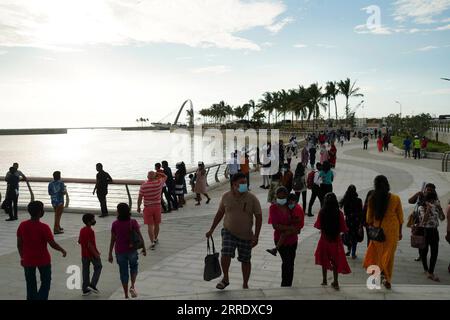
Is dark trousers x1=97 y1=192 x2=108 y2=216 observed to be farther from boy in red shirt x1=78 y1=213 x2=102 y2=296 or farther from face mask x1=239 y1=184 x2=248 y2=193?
face mask x1=239 y1=184 x2=248 y2=193

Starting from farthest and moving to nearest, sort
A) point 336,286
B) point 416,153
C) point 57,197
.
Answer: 1. point 416,153
2. point 57,197
3. point 336,286

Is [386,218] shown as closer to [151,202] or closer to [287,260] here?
[287,260]

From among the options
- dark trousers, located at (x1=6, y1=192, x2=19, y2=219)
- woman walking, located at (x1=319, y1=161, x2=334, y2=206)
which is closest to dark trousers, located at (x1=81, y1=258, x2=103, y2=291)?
dark trousers, located at (x1=6, y1=192, x2=19, y2=219)

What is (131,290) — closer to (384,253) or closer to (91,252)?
(91,252)

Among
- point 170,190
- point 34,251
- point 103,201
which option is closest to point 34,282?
point 34,251

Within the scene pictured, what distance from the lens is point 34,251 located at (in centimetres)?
540

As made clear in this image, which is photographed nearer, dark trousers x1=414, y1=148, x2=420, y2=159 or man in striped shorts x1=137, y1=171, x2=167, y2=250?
man in striped shorts x1=137, y1=171, x2=167, y2=250

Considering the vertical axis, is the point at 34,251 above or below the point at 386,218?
below

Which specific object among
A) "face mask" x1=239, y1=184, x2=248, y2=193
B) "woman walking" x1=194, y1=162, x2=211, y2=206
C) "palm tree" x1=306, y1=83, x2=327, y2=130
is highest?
"palm tree" x1=306, y1=83, x2=327, y2=130

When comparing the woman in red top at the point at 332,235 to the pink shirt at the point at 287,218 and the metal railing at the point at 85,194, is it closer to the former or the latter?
the pink shirt at the point at 287,218

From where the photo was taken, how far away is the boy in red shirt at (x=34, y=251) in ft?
17.7

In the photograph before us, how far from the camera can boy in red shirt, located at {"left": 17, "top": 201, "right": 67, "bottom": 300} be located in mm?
5395
